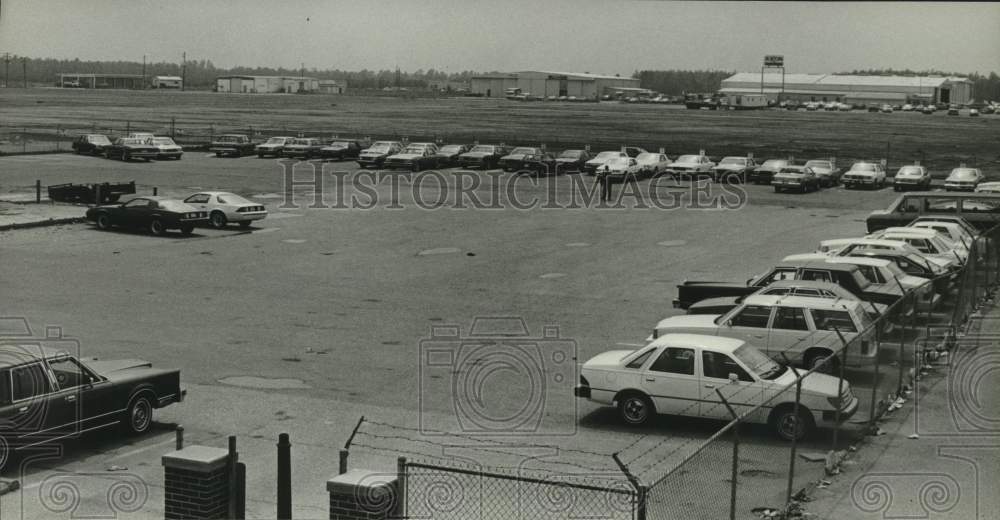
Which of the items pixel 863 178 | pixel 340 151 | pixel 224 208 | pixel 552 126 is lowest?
pixel 224 208

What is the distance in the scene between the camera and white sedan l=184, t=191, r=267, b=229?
3381cm

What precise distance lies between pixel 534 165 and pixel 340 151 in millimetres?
12378

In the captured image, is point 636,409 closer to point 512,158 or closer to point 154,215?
point 154,215

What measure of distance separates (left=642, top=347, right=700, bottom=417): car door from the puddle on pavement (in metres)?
5.15

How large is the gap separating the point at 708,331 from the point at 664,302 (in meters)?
6.27

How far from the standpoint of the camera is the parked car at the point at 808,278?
65.9 feet

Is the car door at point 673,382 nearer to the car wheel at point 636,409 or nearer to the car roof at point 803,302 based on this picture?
the car wheel at point 636,409

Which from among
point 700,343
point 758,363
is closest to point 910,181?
point 758,363

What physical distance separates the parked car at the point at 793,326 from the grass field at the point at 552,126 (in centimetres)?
5905

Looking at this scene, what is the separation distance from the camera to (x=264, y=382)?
16328mm

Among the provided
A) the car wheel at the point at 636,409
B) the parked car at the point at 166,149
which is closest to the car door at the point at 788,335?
the car wheel at the point at 636,409

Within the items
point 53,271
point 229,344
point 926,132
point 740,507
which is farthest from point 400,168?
point 926,132

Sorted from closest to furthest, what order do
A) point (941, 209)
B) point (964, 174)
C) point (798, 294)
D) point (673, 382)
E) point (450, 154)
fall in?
point (673, 382)
point (798, 294)
point (941, 209)
point (964, 174)
point (450, 154)

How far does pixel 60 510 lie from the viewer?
11.0 m
